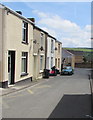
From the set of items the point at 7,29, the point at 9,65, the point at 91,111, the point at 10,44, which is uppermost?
the point at 7,29

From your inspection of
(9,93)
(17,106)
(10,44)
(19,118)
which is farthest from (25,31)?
(19,118)

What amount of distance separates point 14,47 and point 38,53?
8355mm

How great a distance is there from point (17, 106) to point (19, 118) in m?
2.07

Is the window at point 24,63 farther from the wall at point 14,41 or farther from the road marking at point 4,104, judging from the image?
the road marking at point 4,104

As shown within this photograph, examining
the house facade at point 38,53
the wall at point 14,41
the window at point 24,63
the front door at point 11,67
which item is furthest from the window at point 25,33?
the front door at point 11,67

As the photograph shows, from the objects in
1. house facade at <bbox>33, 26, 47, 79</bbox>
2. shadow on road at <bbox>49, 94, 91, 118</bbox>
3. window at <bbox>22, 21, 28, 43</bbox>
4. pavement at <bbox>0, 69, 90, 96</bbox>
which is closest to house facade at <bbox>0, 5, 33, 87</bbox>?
window at <bbox>22, 21, 28, 43</bbox>

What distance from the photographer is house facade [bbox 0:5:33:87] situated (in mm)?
14898

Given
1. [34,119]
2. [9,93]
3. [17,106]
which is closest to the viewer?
[34,119]

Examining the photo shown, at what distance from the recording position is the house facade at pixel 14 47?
14898 millimetres

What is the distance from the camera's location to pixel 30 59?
2144 centimetres

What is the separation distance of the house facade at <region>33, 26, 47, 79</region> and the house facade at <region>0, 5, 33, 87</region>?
6.07 ft

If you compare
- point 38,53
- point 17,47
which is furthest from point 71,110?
point 38,53

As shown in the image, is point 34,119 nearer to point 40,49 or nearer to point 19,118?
point 19,118

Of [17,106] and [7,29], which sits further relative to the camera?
[7,29]
